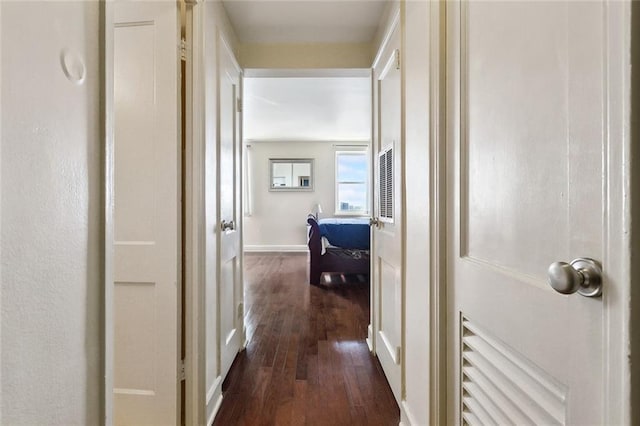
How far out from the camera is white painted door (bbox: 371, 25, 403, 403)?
1525 mm

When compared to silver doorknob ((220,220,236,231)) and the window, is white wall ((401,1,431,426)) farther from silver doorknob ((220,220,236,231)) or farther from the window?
the window

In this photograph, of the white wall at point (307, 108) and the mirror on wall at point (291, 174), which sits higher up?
the white wall at point (307, 108)

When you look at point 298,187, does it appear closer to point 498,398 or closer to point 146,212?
point 146,212

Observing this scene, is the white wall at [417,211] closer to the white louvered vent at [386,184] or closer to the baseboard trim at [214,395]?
the white louvered vent at [386,184]

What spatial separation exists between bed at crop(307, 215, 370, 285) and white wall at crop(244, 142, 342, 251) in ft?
8.23

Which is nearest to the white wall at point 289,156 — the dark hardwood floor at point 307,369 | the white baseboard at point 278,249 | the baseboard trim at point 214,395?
the white baseboard at point 278,249

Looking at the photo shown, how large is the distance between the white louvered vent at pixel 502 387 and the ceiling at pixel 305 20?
185 cm

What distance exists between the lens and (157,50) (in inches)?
51.3

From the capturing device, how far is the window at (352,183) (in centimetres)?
650

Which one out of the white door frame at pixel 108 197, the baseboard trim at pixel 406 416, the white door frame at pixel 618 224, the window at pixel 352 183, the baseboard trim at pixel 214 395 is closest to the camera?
the white door frame at pixel 618 224

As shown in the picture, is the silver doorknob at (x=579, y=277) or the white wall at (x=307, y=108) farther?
the white wall at (x=307, y=108)

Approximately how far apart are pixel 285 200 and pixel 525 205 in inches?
235

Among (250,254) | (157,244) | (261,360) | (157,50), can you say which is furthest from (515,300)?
(250,254)

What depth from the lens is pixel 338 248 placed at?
13.0ft
